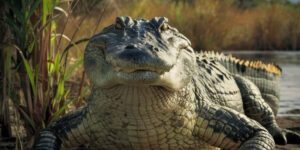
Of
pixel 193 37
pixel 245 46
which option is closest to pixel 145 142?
pixel 193 37

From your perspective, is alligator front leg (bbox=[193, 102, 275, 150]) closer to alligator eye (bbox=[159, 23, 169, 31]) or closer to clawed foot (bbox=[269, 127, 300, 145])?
alligator eye (bbox=[159, 23, 169, 31])

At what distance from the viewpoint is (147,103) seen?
330cm

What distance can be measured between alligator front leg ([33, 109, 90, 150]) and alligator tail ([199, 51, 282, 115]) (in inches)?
106

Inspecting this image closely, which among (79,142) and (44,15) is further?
(44,15)

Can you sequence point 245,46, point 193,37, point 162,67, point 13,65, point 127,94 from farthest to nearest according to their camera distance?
point 245,46, point 193,37, point 13,65, point 127,94, point 162,67

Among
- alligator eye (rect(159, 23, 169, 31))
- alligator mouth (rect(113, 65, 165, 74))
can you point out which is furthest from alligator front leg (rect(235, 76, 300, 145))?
alligator mouth (rect(113, 65, 165, 74))

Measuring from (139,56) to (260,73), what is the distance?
421 centimetres

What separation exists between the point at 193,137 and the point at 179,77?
734 mm

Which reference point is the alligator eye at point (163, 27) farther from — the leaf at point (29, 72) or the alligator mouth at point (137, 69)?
the leaf at point (29, 72)

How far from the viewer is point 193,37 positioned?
20.7 m

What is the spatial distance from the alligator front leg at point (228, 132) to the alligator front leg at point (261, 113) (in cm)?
141

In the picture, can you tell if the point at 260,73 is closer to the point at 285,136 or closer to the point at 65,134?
the point at 285,136

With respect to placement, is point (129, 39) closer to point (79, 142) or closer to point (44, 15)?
point (79, 142)

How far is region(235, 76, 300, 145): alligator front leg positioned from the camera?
5.38m
